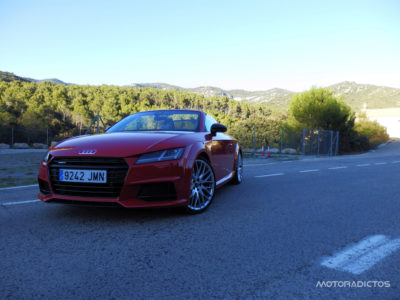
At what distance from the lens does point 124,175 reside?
312 cm

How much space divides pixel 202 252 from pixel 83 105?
52883 millimetres

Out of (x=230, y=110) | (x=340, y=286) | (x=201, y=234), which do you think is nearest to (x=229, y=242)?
(x=201, y=234)

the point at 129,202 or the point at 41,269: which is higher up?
the point at 129,202

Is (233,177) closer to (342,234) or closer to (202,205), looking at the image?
(202,205)

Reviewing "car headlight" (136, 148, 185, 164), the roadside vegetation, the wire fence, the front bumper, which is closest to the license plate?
the front bumper

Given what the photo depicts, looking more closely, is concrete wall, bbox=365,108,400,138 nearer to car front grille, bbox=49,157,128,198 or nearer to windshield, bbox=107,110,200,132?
windshield, bbox=107,110,200,132

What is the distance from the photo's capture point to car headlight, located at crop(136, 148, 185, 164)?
3191 mm

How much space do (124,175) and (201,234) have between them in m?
0.94

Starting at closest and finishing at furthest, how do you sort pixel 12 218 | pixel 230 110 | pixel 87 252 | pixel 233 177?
pixel 87 252 < pixel 12 218 < pixel 233 177 < pixel 230 110

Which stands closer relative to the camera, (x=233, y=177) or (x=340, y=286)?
(x=340, y=286)

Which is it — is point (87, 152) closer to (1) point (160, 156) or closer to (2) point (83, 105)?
(1) point (160, 156)

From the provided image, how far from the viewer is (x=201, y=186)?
3.91 meters

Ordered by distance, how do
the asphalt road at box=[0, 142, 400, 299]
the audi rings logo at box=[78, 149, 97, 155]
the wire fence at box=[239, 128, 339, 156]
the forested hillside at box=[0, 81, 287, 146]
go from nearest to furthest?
the asphalt road at box=[0, 142, 400, 299] < the audi rings logo at box=[78, 149, 97, 155] < the wire fence at box=[239, 128, 339, 156] < the forested hillside at box=[0, 81, 287, 146]

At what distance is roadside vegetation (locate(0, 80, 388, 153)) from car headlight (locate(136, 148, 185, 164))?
19725mm
